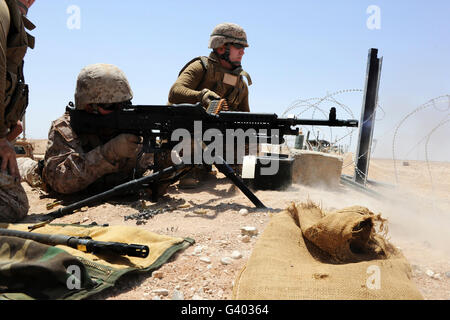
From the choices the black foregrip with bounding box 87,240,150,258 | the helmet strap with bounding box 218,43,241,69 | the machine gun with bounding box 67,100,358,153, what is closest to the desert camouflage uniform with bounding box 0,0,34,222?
the machine gun with bounding box 67,100,358,153

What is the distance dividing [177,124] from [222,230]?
157cm

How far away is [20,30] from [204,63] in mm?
2976

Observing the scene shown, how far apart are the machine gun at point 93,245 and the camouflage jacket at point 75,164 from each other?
1822 millimetres

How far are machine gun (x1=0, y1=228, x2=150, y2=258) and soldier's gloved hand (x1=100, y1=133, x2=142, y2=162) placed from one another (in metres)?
1.87

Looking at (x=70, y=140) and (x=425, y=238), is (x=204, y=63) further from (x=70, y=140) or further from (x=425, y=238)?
(x=425, y=238)

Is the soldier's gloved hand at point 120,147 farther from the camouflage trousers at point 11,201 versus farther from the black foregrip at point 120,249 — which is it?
the black foregrip at point 120,249

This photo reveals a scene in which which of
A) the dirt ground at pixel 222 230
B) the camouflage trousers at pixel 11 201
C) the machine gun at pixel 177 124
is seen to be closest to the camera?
the dirt ground at pixel 222 230

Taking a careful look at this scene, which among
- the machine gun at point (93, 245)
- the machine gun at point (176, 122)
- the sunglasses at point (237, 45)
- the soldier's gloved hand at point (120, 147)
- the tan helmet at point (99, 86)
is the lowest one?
the machine gun at point (93, 245)

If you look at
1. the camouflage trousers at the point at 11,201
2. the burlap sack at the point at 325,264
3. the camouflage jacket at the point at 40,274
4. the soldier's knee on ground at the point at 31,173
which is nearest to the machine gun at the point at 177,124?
the camouflage trousers at the point at 11,201

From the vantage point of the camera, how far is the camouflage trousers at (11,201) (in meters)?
3.34

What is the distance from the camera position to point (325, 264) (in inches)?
82.0

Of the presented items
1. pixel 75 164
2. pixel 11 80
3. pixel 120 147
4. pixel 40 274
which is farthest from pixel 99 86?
pixel 40 274
